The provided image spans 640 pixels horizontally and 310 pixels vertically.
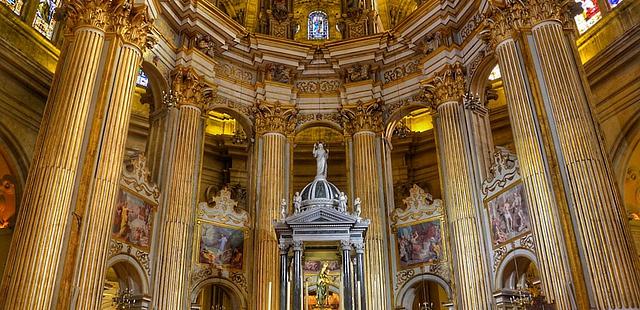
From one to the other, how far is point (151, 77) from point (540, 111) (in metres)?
11.9

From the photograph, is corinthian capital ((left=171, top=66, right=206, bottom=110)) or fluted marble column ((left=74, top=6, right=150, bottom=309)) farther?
corinthian capital ((left=171, top=66, right=206, bottom=110))

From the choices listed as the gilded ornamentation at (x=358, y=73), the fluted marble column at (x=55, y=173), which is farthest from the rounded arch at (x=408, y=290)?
the fluted marble column at (x=55, y=173)

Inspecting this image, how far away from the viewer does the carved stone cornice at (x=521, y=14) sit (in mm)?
14555

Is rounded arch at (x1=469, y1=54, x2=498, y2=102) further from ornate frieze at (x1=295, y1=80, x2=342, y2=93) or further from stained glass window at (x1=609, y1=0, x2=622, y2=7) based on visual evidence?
ornate frieze at (x1=295, y1=80, x2=342, y2=93)

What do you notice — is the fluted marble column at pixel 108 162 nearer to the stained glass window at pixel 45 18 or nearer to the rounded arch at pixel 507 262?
the stained glass window at pixel 45 18

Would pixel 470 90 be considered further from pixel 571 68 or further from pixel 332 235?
pixel 332 235

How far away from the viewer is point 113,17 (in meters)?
14.9

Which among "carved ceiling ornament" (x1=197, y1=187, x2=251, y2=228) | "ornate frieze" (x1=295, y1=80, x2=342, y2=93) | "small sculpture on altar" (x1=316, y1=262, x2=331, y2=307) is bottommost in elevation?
"small sculpture on altar" (x1=316, y1=262, x2=331, y2=307)

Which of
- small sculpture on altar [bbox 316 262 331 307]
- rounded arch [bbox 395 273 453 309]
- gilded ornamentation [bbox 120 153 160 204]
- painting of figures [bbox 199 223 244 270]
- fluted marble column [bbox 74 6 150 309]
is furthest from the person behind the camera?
painting of figures [bbox 199 223 244 270]

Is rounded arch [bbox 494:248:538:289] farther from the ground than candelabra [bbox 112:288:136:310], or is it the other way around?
rounded arch [bbox 494:248:538:289]

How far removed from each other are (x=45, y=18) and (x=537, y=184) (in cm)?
1735

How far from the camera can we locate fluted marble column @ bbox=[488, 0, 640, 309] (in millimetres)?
11727

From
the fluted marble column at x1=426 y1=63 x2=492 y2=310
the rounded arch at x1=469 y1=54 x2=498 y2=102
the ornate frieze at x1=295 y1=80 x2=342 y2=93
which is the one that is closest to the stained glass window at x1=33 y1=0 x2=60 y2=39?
the ornate frieze at x1=295 y1=80 x2=342 y2=93

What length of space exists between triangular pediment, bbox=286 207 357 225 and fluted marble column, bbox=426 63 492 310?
15.5ft
